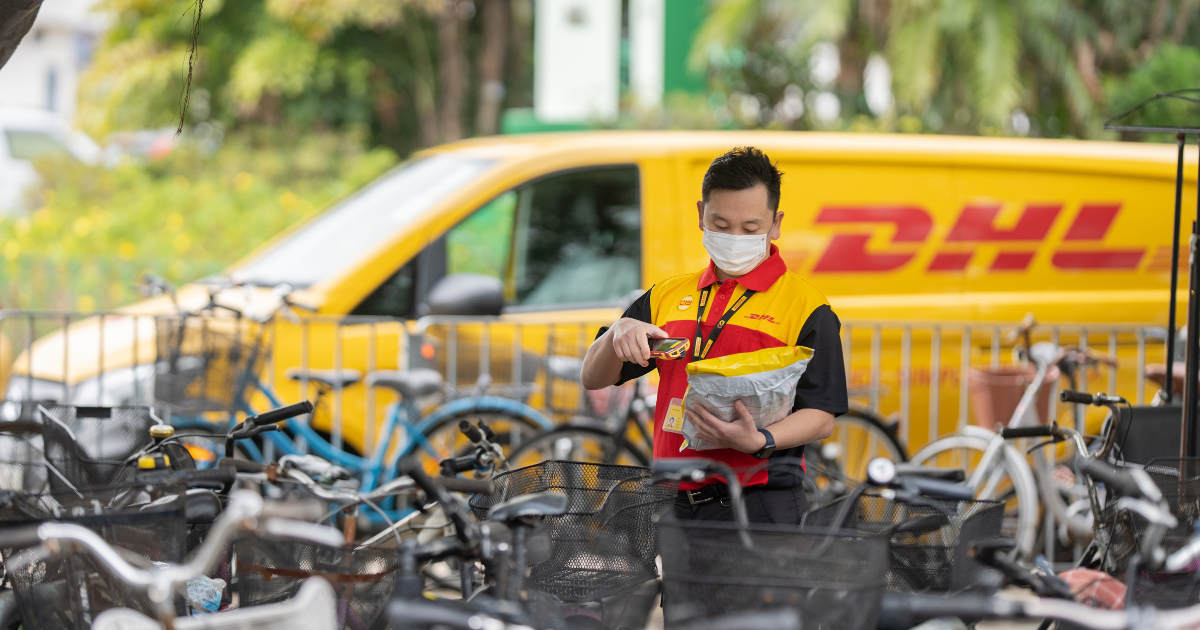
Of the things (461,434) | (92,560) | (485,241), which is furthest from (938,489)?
(485,241)

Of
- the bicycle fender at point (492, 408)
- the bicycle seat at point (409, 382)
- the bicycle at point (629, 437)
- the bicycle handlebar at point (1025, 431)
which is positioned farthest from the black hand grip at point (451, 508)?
the bicycle fender at point (492, 408)

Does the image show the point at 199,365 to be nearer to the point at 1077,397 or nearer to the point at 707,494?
the point at 707,494

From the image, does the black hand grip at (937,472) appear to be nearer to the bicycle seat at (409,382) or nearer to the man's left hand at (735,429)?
the man's left hand at (735,429)

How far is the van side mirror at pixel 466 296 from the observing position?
17.4 ft

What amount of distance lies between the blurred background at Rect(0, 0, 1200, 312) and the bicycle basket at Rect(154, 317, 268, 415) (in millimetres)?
5988

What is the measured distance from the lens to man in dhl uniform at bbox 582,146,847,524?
2594mm

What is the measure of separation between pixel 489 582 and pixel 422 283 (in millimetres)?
3244

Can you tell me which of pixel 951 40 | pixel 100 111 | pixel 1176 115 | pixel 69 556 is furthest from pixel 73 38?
pixel 69 556

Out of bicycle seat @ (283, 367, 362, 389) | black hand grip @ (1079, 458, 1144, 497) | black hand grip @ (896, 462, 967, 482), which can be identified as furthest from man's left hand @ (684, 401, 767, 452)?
bicycle seat @ (283, 367, 362, 389)

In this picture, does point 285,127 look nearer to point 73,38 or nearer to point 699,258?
point 699,258

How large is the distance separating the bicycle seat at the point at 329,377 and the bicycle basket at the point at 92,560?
277 cm

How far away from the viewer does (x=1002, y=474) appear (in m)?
5.25

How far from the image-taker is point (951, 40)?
16.7 metres

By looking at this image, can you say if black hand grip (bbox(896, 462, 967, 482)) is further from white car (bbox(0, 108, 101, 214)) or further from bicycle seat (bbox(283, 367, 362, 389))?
white car (bbox(0, 108, 101, 214))
